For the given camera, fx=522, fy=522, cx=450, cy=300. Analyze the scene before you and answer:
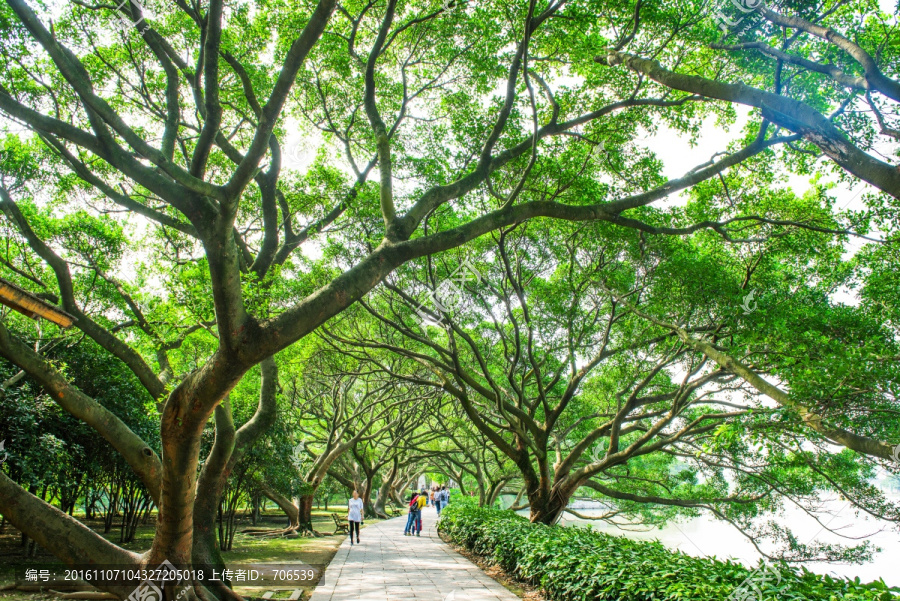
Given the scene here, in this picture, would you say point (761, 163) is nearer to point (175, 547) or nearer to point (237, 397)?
point (175, 547)

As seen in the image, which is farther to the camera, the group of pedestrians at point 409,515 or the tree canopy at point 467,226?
the group of pedestrians at point 409,515

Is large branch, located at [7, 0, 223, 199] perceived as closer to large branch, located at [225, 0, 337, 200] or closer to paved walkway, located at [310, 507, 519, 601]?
large branch, located at [225, 0, 337, 200]

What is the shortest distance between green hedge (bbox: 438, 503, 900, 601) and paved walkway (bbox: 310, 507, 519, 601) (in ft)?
1.85

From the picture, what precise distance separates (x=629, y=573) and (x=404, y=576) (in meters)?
4.10

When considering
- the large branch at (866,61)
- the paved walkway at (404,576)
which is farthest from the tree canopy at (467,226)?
the paved walkway at (404,576)

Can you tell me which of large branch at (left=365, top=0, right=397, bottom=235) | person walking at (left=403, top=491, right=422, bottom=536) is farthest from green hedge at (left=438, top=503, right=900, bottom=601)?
person walking at (left=403, top=491, right=422, bottom=536)

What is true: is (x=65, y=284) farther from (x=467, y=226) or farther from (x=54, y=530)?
(x=467, y=226)

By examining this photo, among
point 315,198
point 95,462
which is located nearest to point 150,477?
point 315,198

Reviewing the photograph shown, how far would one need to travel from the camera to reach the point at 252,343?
391 centimetres

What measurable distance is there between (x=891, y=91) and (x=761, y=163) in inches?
182

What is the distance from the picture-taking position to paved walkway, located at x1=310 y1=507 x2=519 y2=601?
6.36 m

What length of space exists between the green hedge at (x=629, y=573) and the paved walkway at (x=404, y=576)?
56 cm

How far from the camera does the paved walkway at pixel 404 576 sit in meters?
6.36

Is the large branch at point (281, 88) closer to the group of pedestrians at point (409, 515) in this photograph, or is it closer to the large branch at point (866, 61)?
the large branch at point (866, 61)
